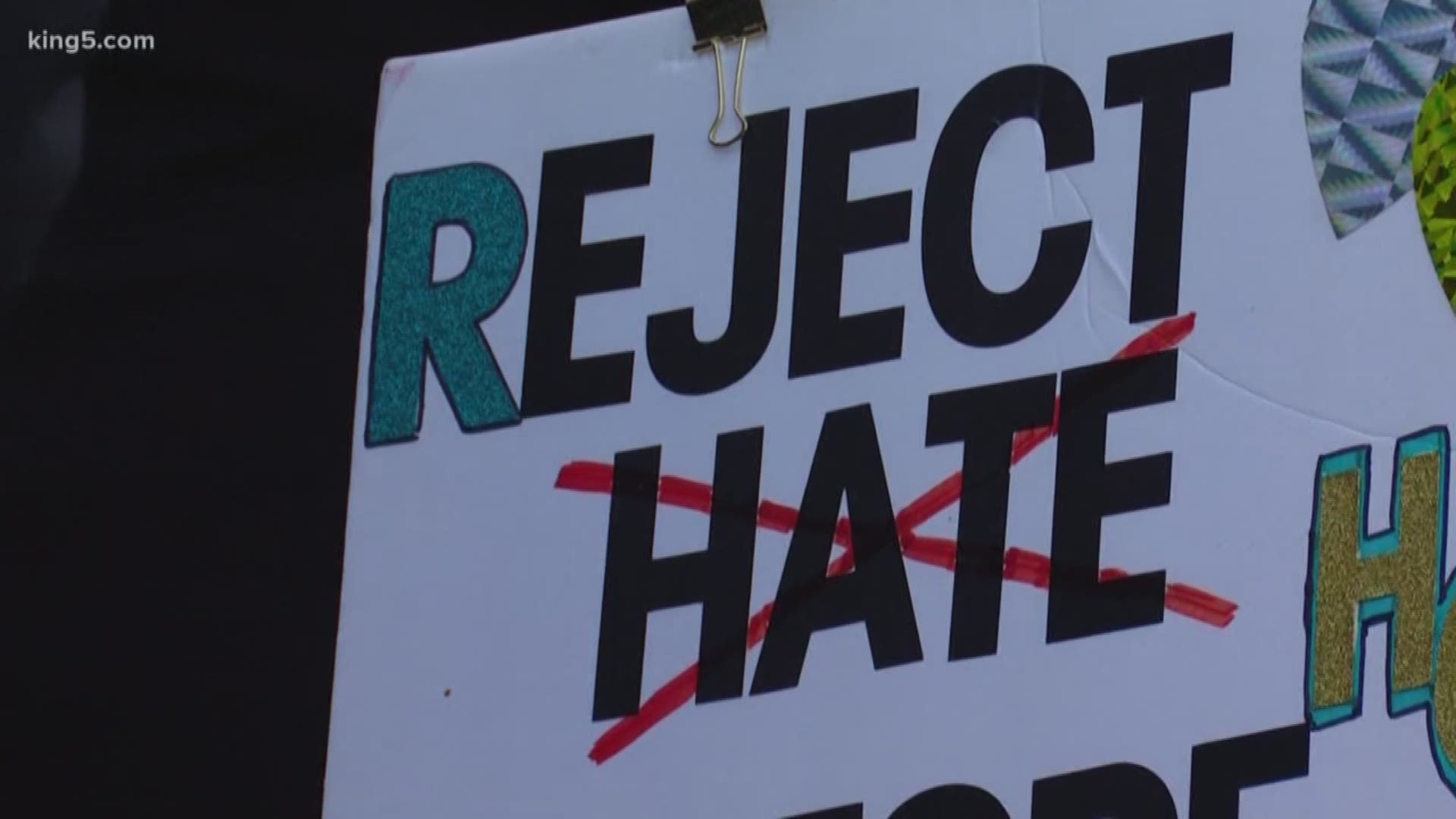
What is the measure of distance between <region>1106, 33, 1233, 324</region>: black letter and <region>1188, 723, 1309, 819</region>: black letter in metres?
0.17

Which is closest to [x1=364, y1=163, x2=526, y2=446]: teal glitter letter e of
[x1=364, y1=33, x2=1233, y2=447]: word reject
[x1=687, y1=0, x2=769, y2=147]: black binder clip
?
[x1=364, y1=33, x2=1233, y2=447]: word reject

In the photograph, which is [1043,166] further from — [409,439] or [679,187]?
[409,439]

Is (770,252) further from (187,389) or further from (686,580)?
(187,389)

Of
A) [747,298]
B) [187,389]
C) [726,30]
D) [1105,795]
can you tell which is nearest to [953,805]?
[1105,795]

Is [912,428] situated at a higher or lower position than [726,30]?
lower

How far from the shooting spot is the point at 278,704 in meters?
1.10

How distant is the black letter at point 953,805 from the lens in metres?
0.86

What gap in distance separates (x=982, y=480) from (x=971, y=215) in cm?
11

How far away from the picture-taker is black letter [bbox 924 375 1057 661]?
88 cm

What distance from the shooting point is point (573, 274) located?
0.97 metres

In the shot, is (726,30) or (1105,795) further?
(726,30)

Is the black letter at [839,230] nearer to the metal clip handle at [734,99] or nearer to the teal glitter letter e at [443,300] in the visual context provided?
the metal clip handle at [734,99]

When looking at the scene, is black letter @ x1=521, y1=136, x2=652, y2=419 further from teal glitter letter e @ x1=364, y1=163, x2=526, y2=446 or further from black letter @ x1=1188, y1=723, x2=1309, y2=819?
black letter @ x1=1188, y1=723, x2=1309, y2=819

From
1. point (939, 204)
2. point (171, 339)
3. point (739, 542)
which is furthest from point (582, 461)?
point (171, 339)
